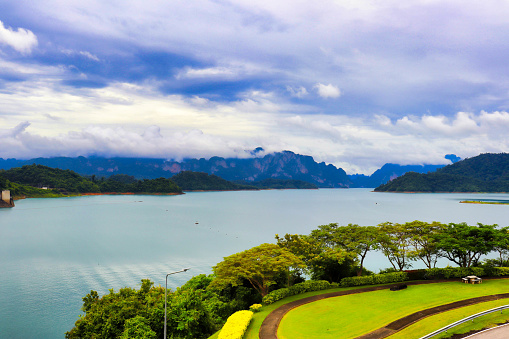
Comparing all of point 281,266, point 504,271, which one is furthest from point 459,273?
point 281,266

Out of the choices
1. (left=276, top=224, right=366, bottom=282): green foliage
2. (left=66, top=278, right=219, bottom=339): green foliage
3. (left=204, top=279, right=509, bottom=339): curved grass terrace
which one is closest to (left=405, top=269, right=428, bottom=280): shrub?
(left=204, top=279, right=509, bottom=339): curved grass terrace

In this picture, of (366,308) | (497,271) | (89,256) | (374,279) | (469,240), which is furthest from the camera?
(89,256)

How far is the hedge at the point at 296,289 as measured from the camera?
86.3 feet

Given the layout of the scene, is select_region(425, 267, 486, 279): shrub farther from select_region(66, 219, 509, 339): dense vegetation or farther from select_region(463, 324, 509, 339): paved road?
select_region(463, 324, 509, 339): paved road

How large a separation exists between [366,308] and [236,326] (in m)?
10.6

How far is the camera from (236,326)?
20.0 metres

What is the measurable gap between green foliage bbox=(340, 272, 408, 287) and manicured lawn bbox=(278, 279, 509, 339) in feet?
7.07

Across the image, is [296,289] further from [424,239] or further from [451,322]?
[424,239]

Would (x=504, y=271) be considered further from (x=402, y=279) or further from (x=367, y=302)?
(x=367, y=302)

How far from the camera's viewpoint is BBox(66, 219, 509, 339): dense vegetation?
21.1 meters

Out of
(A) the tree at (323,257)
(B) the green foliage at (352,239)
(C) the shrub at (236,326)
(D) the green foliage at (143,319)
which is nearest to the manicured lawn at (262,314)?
(C) the shrub at (236,326)

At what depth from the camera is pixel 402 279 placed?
30.9 metres

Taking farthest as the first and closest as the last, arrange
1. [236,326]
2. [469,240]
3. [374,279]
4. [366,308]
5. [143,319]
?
[469,240]
[374,279]
[366,308]
[143,319]
[236,326]

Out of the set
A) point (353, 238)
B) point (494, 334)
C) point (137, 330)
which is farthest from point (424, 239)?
point (137, 330)
